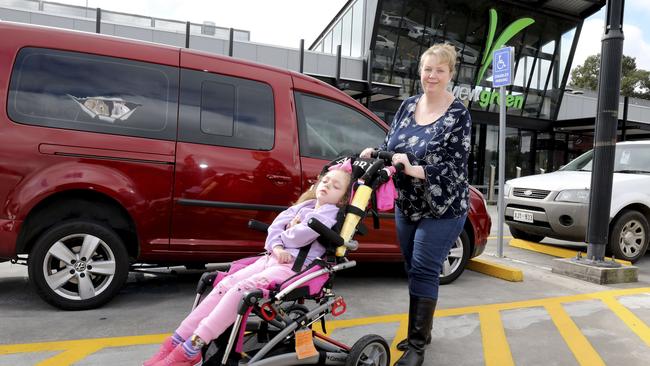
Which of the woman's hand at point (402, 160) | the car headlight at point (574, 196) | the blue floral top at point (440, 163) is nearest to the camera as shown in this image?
the woman's hand at point (402, 160)

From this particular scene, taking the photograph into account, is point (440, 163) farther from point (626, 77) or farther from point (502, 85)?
point (626, 77)

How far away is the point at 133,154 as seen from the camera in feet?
11.7

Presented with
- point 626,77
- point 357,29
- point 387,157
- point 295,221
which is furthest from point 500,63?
point 626,77

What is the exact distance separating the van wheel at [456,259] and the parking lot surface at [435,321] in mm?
104

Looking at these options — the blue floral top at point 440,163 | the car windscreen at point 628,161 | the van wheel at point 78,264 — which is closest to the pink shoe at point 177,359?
the blue floral top at point 440,163

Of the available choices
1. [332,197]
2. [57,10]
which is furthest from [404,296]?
[57,10]

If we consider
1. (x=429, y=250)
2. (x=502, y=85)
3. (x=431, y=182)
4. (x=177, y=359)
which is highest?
(x=502, y=85)

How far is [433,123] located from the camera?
270cm

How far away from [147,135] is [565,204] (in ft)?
16.3

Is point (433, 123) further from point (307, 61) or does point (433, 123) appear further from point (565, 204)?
point (307, 61)

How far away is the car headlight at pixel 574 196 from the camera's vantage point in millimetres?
5949

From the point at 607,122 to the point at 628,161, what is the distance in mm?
2452

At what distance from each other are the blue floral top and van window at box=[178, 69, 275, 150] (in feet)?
5.14

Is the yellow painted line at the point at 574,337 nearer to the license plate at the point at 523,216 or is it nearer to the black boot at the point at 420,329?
the black boot at the point at 420,329
